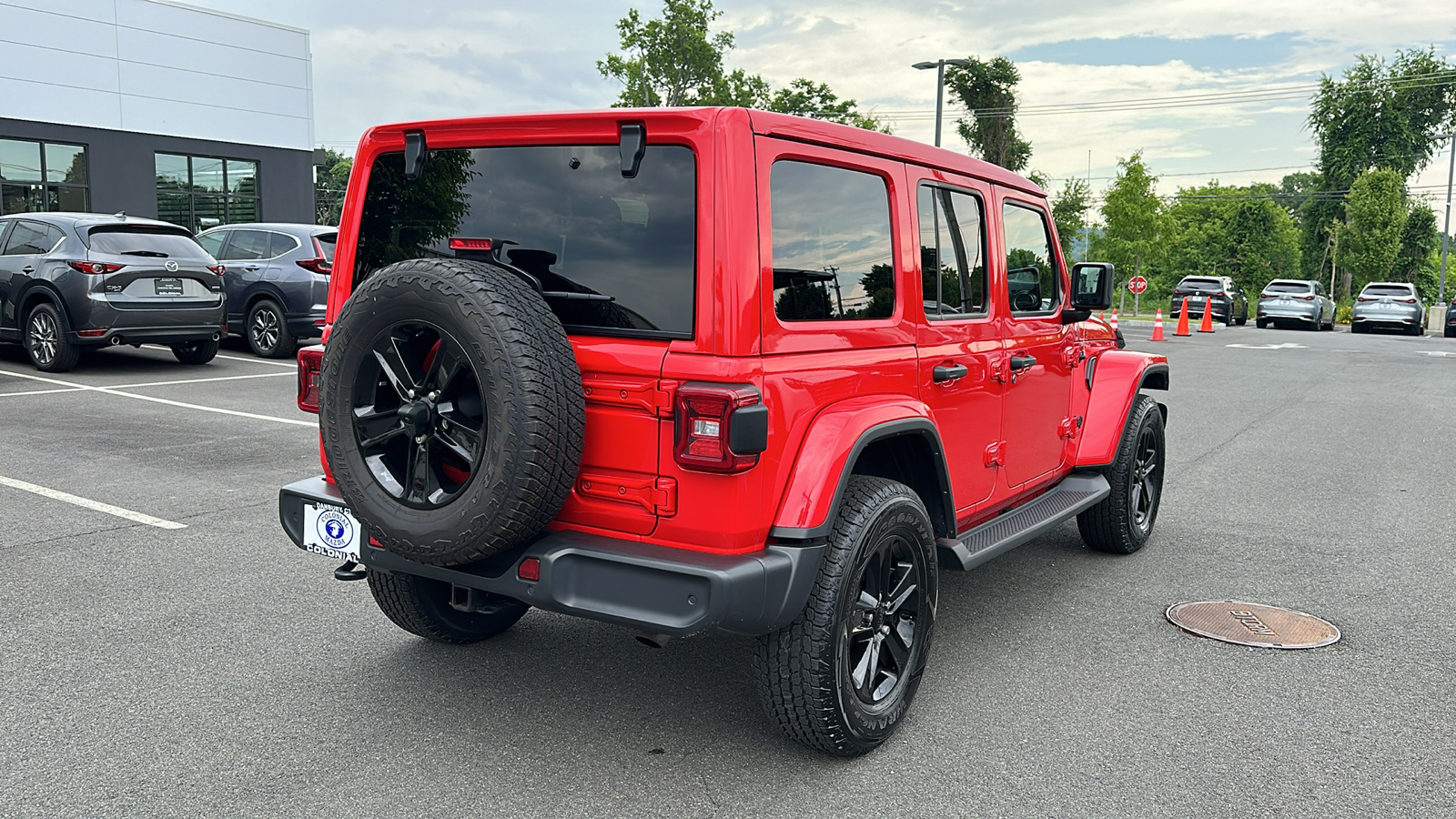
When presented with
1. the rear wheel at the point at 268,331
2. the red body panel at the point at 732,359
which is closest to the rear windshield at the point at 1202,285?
the rear wheel at the point at 268,331

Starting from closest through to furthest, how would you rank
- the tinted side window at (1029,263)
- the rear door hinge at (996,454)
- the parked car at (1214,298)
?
1. the rear door hinge at (996,454)
2. the tinted side window at (1029,263)
3. the parked car at (1214,298)

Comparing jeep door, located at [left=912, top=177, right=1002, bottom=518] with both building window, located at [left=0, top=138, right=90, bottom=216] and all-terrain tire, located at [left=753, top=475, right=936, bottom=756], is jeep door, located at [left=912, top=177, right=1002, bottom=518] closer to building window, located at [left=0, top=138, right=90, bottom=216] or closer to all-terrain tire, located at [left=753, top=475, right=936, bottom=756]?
all-terrain tire, located at [left=753, top=475, right=936, bottom=756]

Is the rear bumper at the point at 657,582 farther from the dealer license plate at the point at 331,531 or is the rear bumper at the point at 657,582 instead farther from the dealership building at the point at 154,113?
the dealership building at the point at 154,113

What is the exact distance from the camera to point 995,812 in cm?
303

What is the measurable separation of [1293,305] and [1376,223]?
18.7 meters

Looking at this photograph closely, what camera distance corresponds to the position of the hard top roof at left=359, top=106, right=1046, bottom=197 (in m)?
3.11

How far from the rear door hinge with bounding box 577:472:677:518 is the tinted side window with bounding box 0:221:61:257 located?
11.2 m

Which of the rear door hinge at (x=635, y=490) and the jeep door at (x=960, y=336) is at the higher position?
the jeep door at (x=960, y=336)

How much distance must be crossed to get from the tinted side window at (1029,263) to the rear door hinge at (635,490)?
6.97 ft

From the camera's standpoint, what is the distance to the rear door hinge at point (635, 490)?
308cm

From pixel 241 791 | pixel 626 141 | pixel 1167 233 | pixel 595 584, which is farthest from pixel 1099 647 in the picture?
pixel 1167 233

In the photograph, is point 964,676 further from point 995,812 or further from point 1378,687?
point 1378,687

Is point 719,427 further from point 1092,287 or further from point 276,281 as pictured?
point 276,281

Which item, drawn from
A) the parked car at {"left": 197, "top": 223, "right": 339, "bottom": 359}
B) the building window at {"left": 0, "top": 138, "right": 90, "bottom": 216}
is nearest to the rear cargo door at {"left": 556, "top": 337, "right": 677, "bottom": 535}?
the parked car at {"left": 197, "top": 223, "right": 339, "bottom": 359}
